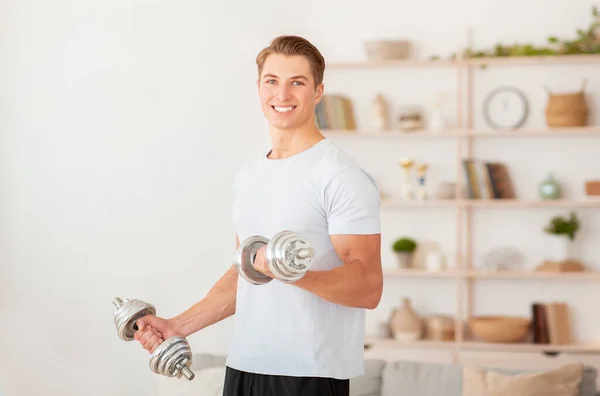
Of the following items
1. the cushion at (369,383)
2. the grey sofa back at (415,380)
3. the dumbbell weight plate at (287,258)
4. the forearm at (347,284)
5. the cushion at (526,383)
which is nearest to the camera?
the dumbbell weight plate at (287,258)

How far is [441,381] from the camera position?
346cm

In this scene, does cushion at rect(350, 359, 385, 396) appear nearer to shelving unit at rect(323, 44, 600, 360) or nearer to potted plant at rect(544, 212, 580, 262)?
shelving unit at rect(323, 44, 600, 360)

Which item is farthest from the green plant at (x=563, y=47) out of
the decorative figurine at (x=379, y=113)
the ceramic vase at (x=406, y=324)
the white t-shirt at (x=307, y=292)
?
the white t-shirt at (x=307, y=292)

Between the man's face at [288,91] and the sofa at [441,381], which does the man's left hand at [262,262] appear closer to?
the man's face at [288,91]

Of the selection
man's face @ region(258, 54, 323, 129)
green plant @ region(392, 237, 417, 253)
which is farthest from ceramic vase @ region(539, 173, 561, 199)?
man's face @ region(258, 54, 323, 129)

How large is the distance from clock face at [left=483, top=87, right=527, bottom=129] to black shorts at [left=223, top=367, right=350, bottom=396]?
335 cm

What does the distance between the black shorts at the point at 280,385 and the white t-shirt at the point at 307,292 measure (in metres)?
0.02

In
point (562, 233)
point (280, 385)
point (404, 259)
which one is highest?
point (562, 233)

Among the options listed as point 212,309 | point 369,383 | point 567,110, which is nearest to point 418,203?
point 567,110

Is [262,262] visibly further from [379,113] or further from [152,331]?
[379,113]

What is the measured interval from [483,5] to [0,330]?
10.8ft

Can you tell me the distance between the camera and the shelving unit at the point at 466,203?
4.71 m

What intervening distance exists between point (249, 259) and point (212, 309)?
0.41m

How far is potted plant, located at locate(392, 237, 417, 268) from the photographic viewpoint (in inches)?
191
